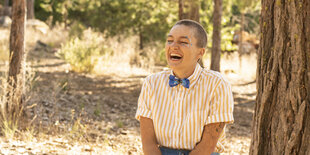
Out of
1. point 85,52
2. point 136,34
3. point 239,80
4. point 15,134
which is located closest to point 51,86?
point 85,52

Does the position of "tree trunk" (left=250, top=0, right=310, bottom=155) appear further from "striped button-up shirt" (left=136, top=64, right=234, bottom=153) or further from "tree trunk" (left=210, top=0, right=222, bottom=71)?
"tree trunk" (left=210, top=0, right=222, bottom=71)

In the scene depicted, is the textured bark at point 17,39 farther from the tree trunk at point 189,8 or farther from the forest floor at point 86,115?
the tree trunk at point 189,8

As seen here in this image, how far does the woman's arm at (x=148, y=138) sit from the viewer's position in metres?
2.28

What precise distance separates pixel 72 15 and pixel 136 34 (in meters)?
12.5

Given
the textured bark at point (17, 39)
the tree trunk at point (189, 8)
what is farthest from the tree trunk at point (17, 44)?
the tree trunk at point (189, 8)

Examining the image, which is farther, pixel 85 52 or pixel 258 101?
pixel 85 52

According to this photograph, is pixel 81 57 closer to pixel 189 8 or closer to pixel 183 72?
pixel 189 8

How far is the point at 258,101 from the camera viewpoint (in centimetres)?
258

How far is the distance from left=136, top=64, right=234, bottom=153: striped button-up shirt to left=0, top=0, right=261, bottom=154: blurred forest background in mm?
2188

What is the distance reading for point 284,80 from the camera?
2.38 meters

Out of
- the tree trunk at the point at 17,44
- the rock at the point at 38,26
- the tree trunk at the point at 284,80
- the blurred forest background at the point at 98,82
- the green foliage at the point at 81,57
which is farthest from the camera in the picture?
the rock at the point at 38,26

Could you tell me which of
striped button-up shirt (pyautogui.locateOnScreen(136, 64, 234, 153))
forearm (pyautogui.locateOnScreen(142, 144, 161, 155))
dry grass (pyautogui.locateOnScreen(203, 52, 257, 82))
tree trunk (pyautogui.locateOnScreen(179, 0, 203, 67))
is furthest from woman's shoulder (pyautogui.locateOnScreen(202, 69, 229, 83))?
dry grass (pyautogui.locateOnScreen(203, 52, 257, 82))

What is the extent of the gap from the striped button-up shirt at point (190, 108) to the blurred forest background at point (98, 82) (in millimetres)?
2188

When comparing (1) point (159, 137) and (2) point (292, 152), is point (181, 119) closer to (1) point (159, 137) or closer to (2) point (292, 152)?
(1) point (159, 137)
